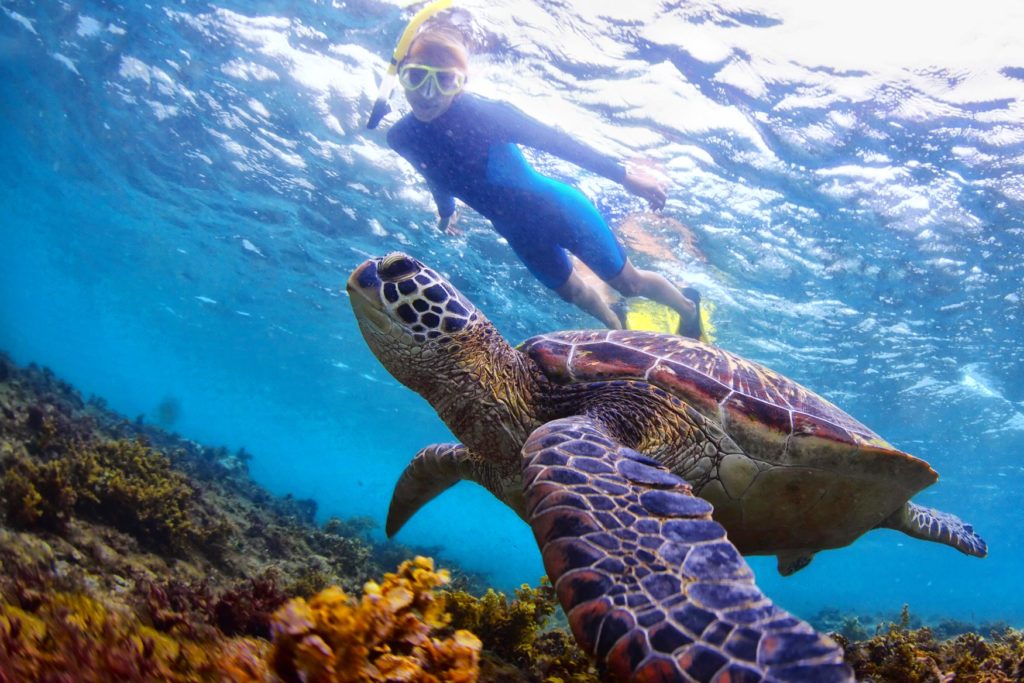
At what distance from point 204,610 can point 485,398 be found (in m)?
1.91

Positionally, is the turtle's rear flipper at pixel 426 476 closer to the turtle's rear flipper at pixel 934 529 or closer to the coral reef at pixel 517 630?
the coral reef at pixel 517 630

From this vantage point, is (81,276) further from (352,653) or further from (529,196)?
(352,653)

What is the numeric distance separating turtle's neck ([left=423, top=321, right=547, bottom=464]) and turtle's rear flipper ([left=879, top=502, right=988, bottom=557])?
346 centimetres

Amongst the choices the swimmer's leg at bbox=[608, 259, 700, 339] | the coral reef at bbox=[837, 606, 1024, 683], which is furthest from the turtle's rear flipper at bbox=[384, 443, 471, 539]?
the swimmer's leg at bbox=[608, 259, 700, 339]

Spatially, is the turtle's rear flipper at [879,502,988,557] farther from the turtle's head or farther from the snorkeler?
the turtle's head

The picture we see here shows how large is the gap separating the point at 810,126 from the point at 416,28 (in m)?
6.36

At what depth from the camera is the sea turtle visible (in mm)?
1430

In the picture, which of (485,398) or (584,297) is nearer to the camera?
(485,398)

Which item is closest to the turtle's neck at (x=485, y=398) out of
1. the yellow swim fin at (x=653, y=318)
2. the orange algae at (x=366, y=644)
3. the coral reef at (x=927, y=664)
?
the orange algae at (x=366, y=644)

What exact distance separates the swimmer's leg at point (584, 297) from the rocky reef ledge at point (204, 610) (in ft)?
16.0

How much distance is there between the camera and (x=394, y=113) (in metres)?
10.6

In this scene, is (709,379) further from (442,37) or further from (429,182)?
(442,37)

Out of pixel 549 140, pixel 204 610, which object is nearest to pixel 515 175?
pixel 549 140

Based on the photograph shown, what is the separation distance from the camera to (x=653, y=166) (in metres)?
9.97
